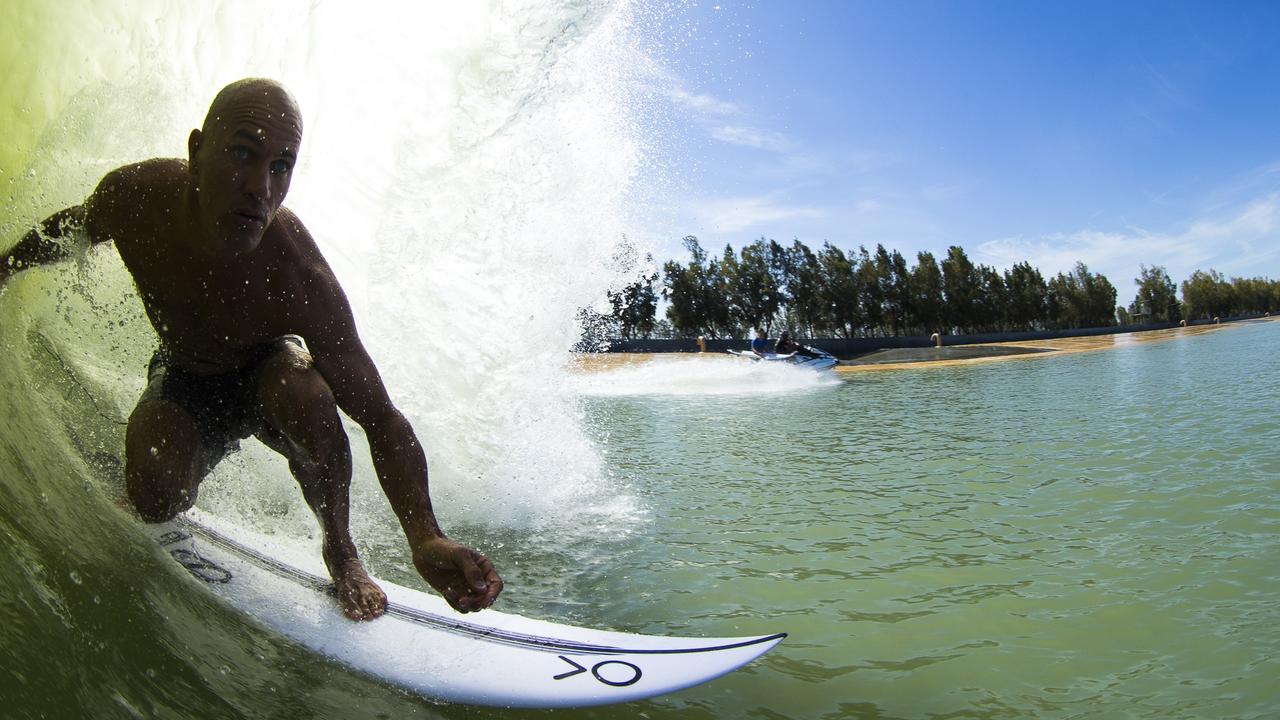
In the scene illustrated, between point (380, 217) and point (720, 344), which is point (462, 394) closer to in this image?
point (380, 217)

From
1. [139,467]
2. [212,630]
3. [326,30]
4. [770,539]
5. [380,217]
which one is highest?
[326,30]

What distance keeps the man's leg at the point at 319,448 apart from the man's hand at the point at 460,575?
743mm

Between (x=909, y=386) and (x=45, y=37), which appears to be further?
(x=909, y=386)

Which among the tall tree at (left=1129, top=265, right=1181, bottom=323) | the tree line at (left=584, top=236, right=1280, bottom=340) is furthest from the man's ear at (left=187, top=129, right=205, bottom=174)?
the tall tree at (left=1129, top=265, right=1181, bottom=323)

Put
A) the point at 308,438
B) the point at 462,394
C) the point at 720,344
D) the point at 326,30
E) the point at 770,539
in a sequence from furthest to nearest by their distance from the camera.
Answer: the point at 720,344
the point at 462,394
the point at 326,30
the point at 770,539
the point at 308,438

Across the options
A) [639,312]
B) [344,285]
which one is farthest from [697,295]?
[344,285]

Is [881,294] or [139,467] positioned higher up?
[881,294]

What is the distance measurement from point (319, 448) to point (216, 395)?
52 centimetres

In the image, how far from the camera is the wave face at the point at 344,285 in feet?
7.71

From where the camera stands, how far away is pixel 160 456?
2.40 meters

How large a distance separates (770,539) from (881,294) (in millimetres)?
58609

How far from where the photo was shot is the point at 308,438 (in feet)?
7.69

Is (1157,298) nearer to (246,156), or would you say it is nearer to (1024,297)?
(1024,297)

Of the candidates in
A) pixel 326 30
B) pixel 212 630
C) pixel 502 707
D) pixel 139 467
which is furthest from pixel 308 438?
pixel 326 30
